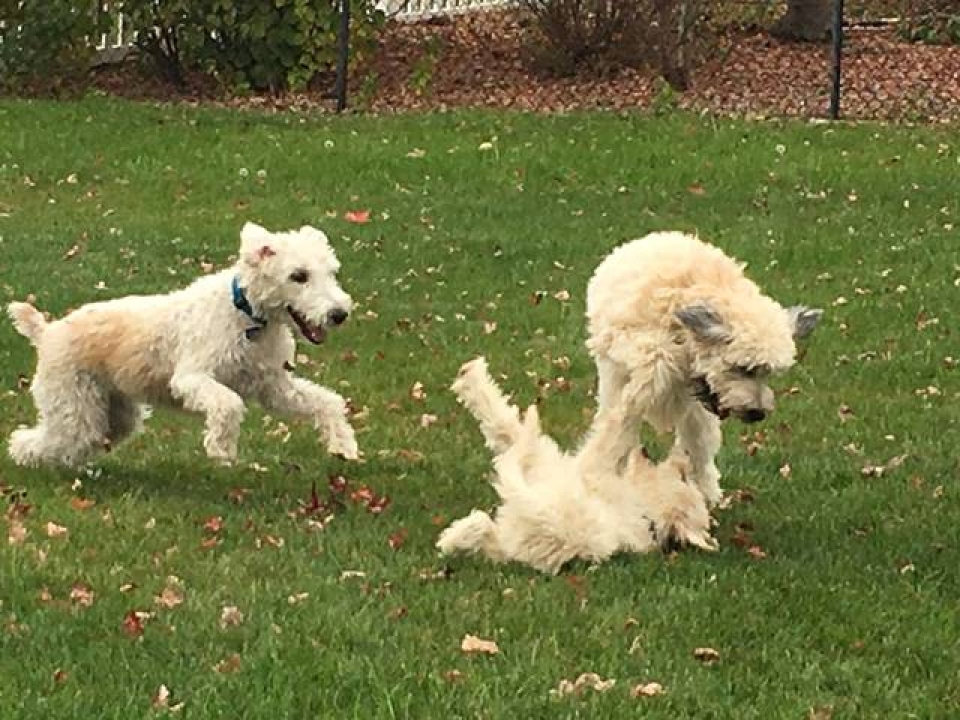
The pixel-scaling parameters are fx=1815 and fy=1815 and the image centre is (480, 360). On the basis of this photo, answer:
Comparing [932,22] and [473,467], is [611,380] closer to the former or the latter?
[473,467]

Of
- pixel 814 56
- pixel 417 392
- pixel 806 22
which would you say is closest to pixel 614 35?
pixel 814 56

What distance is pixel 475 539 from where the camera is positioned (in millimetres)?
5734

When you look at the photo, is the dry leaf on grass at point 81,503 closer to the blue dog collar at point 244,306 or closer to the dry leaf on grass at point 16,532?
the dry leaf on grass at point 16,532

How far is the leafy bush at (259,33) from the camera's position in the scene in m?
18.8

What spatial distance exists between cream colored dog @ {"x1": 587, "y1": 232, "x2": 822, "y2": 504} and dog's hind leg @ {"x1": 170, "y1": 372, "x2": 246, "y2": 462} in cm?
139

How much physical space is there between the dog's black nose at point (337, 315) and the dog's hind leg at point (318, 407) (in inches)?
13.8

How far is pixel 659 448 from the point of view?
7.43m

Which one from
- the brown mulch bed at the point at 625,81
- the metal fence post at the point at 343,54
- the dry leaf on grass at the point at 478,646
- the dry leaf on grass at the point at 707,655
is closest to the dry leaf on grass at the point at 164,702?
the dry leaf on grass at the point at 478,646

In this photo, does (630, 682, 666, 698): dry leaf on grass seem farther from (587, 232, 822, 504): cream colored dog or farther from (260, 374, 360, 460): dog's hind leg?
(260, 374, 360, 460): dog's hind leg

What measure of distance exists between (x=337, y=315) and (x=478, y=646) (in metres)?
2.25

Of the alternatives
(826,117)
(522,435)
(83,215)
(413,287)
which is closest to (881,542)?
(522,435)

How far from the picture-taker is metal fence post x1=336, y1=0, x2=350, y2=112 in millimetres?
17672

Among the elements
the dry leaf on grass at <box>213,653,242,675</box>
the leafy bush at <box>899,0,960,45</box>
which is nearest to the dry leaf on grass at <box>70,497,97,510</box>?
the dry leaf on grass at <box>213,653,242,675</box>

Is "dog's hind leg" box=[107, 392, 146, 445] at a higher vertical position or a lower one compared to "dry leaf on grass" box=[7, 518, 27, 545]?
lower
